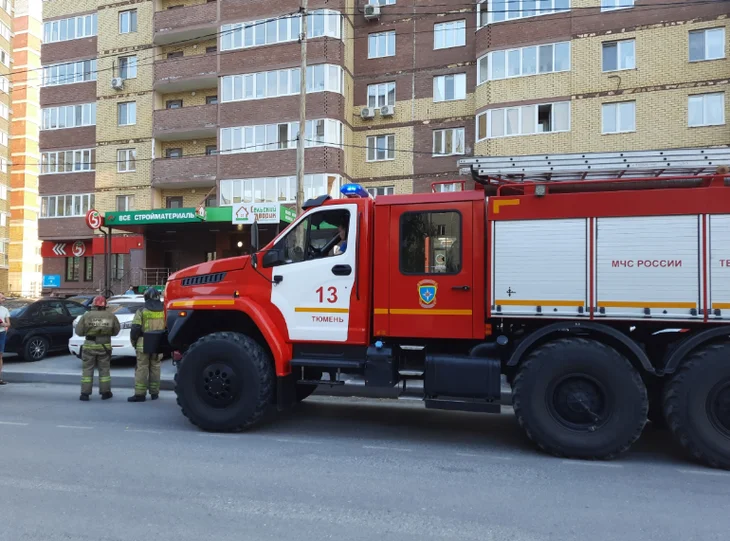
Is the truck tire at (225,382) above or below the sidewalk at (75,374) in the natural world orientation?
above

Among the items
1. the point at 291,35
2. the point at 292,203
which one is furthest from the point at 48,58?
the point at 292,203

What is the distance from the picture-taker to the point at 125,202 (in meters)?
29.0

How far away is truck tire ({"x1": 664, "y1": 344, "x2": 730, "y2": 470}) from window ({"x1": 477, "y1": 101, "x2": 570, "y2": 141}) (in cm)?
1812

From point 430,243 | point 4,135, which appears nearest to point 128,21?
point 4,135

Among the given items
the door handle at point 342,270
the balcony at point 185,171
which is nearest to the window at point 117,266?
the balcony at point 185,171

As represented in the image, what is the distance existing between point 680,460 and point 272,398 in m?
4.35

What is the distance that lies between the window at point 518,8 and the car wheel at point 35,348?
64.3 feet

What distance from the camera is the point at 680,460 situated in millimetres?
5254

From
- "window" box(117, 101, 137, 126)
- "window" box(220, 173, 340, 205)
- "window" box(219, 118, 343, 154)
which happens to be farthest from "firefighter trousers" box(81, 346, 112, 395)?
"window" box(117, 101, 137, 126)

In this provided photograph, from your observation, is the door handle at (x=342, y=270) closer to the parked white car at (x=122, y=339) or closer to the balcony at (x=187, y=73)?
the parked white car at (x=122, y=339)

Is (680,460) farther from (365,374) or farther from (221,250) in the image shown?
(221,250)

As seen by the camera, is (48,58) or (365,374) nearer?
(365,374)

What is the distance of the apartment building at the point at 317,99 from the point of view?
67.1ft

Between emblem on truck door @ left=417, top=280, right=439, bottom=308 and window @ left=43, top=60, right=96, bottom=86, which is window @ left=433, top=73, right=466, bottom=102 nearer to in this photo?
window @ left=43, top=60, right=96, bottom=86
